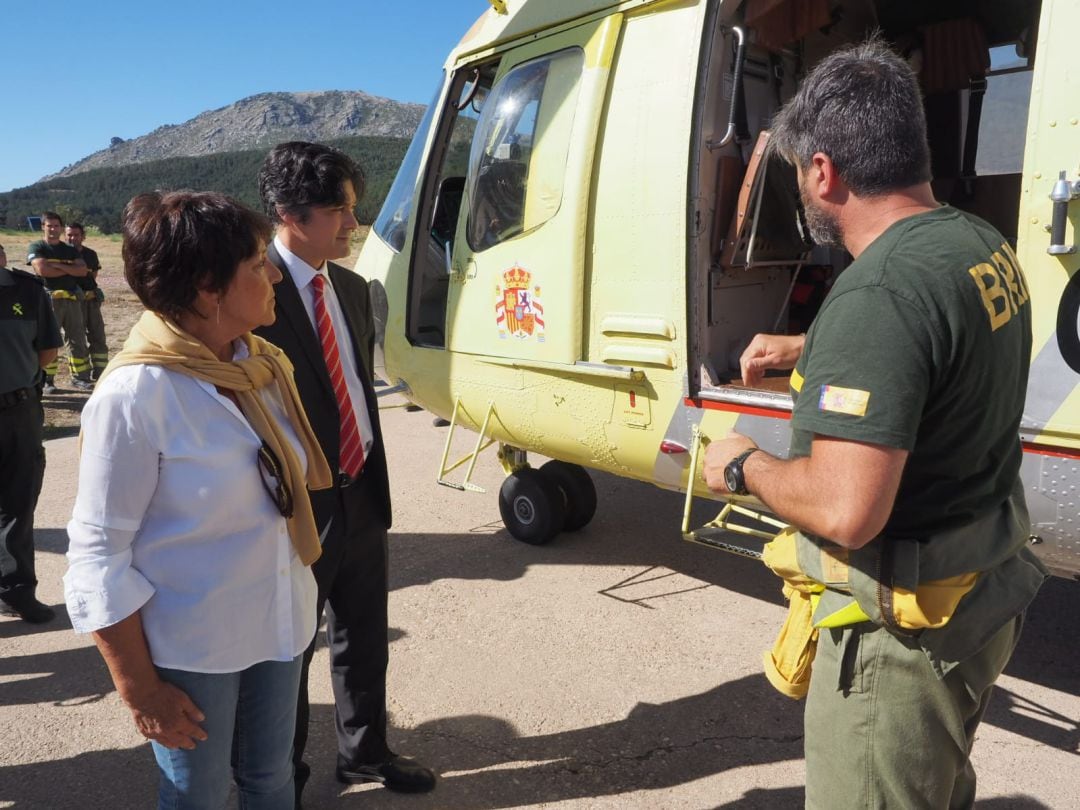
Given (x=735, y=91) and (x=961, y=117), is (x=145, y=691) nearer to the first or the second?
(x=735, y=91)

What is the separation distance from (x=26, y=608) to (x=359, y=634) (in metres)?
2.41

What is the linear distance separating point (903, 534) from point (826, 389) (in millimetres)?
354

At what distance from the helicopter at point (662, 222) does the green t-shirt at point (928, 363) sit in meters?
1.26

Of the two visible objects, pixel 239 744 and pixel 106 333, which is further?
pixel 106 333

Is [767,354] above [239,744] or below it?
above

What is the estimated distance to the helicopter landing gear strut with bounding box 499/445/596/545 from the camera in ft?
15.8

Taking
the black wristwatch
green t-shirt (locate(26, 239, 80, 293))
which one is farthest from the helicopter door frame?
green t-shirt (locate(26, 239, 80, 293))

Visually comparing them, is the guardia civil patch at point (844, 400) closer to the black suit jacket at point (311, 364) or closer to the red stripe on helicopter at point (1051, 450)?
the black suit jacket at point (311, 364)

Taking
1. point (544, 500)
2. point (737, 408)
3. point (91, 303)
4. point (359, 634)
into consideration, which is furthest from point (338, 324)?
point (91, 303)

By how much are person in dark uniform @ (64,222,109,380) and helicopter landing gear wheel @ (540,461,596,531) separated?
318 inches

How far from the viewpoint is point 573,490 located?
16.3ft

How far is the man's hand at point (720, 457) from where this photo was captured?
64.5 inches

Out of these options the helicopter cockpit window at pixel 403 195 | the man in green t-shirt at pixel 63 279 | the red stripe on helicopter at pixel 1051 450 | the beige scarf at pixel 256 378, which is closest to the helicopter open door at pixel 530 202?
the helicopter cockpit window at pixel 403 195

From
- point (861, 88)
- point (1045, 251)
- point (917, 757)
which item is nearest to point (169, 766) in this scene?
point (917, 757)
